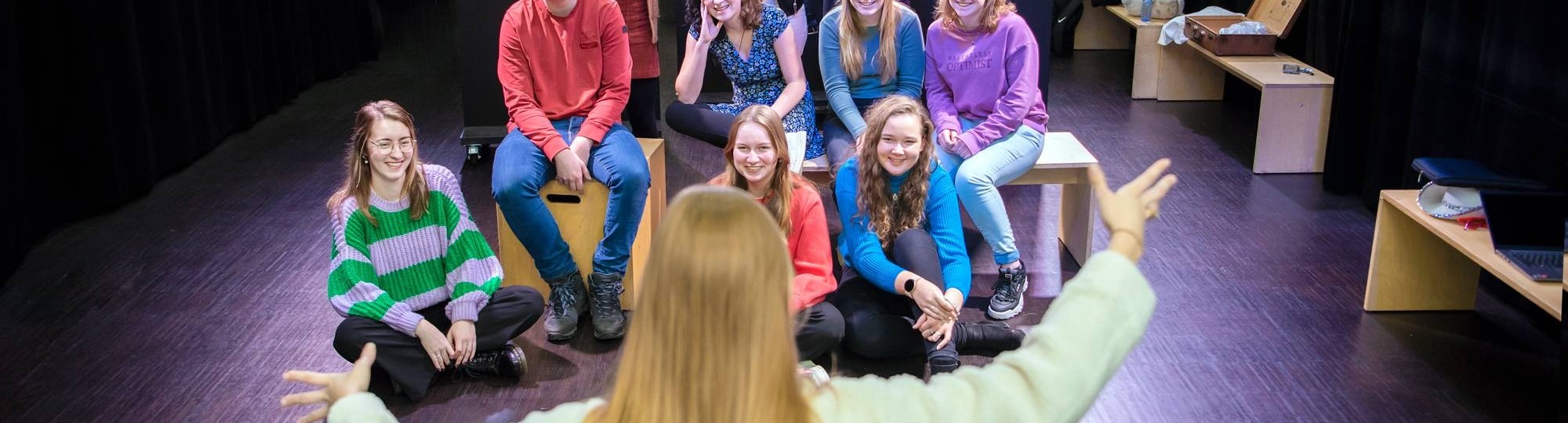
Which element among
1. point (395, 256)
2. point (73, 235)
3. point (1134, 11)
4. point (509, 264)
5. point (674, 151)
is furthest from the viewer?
point (1134, 11)

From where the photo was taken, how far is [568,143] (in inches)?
149

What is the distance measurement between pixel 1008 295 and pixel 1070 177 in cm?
53

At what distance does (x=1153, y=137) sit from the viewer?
5.79 m

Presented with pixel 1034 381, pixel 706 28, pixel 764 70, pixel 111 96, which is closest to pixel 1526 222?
pixel 764 70

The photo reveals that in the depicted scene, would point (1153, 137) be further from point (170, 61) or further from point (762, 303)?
point (762, 303)

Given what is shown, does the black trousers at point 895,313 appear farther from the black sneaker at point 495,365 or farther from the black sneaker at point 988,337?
the black sneaker at point 495,365

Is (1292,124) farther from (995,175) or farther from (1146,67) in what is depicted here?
(995,175)

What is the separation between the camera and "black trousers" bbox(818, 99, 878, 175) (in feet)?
13.3

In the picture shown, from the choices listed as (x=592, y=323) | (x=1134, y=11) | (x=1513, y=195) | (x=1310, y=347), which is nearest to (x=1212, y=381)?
(x=1310, y=347)

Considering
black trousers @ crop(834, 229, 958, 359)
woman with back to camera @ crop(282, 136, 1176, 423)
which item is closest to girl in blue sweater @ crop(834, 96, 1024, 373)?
black trousers @ crop(834, 229, 958, 359)

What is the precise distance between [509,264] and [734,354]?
274cm

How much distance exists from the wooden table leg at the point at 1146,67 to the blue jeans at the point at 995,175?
9.09ft

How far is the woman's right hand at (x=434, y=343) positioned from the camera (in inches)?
125

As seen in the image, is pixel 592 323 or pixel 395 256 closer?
pixel 395 256
